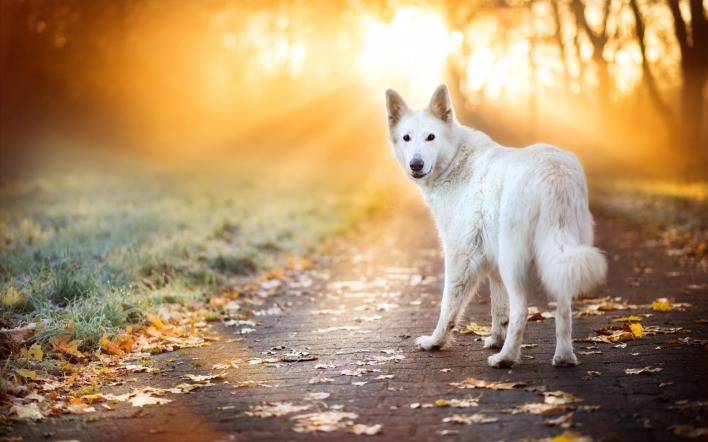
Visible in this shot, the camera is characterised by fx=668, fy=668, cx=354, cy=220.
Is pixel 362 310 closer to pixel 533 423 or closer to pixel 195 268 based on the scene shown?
pixel 195 268

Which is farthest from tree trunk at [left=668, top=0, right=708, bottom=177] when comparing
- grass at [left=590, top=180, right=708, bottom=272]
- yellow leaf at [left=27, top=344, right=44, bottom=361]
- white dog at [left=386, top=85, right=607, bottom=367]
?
yellow leaf at [left=27, top=344, right=44, bottom=361]

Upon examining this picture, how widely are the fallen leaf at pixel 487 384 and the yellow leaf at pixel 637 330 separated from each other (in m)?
1.75

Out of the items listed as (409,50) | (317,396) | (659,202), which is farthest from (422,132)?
(409,50)

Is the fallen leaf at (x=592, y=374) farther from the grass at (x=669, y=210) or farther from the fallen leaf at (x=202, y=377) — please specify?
the grass at (x=669, y=210)

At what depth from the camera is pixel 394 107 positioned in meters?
6.27

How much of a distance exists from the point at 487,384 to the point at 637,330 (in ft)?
6.48

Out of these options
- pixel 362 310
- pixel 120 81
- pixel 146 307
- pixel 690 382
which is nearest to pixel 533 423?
pixel 690 382

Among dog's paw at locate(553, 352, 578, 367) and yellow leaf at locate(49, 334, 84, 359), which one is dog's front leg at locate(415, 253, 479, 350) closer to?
dog's paw at locate(553, 352, 578, 367)

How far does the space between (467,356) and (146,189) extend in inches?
621

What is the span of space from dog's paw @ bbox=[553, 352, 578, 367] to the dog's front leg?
0.93 meters

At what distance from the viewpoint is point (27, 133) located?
28.5 metres

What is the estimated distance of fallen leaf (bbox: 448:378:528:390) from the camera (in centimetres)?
439

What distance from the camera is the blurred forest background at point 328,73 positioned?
2689 centimetres

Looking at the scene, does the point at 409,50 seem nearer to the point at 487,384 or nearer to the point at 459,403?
the point at 487,384
